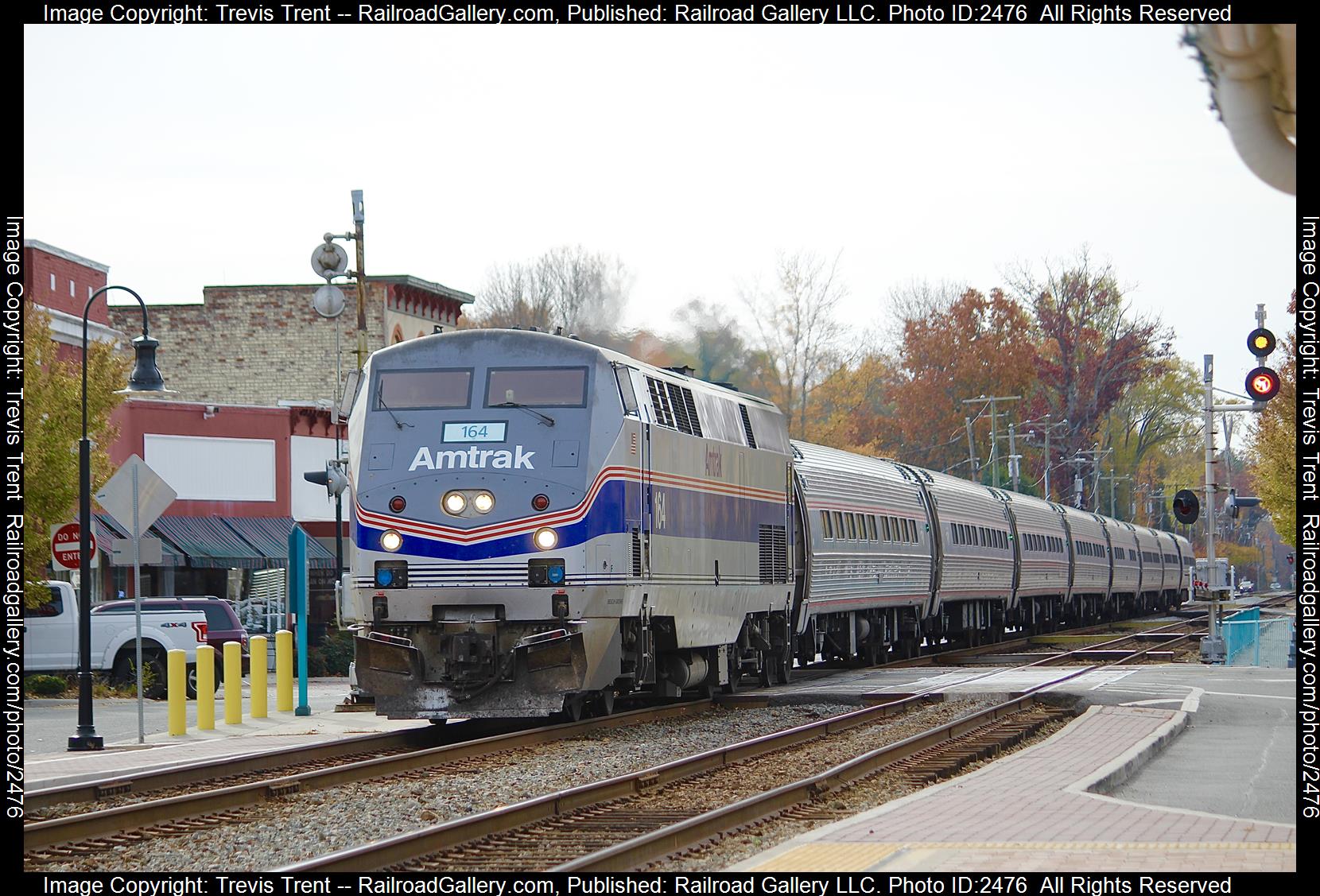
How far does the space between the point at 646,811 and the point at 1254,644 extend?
22.6 m

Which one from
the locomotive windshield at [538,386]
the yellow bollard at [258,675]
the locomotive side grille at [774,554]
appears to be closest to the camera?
the locomotive windshield at [538,386]

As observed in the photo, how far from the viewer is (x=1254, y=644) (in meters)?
32.0

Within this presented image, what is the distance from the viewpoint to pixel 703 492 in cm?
2038

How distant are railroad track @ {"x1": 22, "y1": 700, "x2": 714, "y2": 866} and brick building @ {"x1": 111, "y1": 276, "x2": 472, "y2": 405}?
37.0 m

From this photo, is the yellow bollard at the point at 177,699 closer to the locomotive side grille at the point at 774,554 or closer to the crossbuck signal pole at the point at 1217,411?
the locomotive side grille at the point at 774,554

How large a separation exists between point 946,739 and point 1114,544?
45.3m

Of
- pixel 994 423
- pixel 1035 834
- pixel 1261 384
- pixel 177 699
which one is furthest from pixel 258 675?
pixel 994 423

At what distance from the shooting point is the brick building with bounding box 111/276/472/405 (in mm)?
53031

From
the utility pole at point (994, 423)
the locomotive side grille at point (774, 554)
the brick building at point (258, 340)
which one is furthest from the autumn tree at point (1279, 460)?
the brick building at point (258, 340)

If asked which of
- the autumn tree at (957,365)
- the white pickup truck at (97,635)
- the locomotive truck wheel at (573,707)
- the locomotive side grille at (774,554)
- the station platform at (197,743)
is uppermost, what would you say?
the autumn tree at (957,365)

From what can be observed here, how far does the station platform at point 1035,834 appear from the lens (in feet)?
29.1

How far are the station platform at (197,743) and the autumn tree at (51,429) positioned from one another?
473cm
